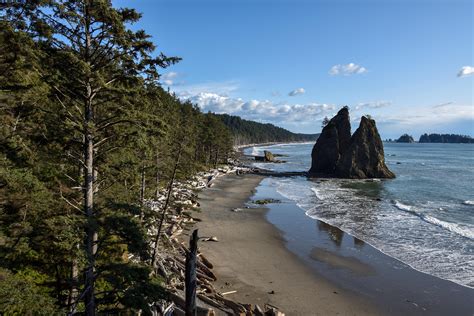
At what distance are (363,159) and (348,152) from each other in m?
3.15

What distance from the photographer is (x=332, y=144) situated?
73.1 meters

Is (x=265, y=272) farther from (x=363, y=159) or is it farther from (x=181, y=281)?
(x=363, y=159)

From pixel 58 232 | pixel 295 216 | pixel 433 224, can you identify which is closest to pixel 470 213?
pixel 433 224

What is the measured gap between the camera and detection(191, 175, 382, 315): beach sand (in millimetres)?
15352

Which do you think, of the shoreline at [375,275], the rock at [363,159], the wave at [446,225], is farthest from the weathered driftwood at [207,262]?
the rock at [363,159]

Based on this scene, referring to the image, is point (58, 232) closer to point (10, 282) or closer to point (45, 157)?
point (10, 282)

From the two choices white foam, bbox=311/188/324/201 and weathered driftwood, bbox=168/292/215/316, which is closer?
weathered driftwood, bbox=168/292/215/316

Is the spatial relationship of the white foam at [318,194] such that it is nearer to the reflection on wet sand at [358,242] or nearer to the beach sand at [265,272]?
the beach sand at [265,272]

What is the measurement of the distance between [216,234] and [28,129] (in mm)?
17006

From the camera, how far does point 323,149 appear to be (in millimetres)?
73688

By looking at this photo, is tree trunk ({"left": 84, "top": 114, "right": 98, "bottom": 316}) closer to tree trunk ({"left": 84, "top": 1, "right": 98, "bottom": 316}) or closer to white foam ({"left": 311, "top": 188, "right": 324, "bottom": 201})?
tree trunk ({"left": 84, "top": 1, "right": 98, "bottom": 316})

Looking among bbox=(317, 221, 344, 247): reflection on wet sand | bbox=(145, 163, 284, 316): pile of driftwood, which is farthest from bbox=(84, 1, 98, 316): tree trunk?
bbox=(317, 221, 344, 247): reflection on wet sand

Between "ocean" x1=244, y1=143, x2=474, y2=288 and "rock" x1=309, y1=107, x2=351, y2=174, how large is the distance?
1381 cm

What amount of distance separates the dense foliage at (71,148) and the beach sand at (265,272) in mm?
7470
